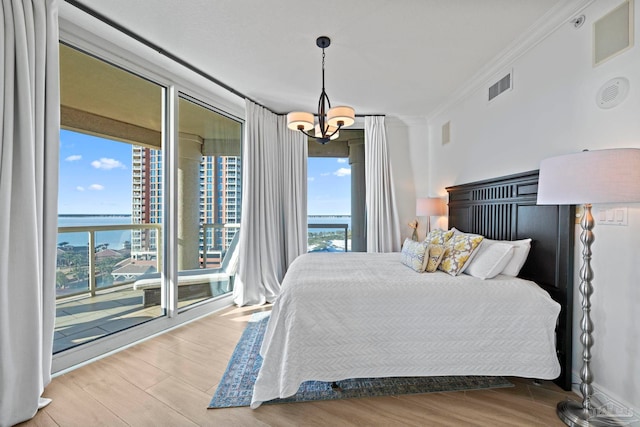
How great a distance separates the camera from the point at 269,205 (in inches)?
147

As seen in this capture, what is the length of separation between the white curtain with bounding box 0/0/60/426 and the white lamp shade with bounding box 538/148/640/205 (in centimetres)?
300

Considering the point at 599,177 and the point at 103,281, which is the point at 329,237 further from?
the point at 599,177

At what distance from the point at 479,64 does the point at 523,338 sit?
2.40m

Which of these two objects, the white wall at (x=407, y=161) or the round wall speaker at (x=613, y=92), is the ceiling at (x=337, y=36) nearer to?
the round wall speaker at (x=613, y=92)

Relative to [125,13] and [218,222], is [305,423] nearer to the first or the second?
[218,222]

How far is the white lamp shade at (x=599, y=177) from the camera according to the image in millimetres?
1299

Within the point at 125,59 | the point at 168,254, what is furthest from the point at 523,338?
the point at 125,59

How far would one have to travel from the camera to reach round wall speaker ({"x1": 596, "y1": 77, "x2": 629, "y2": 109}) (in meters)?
1.56

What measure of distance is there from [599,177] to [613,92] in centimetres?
70

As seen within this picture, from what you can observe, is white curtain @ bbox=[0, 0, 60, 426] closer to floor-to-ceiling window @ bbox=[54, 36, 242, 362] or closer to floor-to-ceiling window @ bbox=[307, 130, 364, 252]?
floor-to-ceiling window @ bbox=[54, 36, 242, 362]

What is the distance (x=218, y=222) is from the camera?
3.49 meters

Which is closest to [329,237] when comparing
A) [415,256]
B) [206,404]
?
[415,256]

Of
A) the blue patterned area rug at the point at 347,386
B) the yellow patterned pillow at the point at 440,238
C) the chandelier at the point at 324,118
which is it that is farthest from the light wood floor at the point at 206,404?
the chandelier at the point at 324,118

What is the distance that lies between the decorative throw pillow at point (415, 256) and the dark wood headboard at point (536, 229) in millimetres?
796
